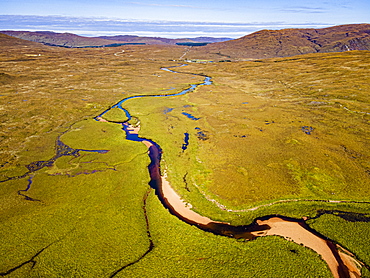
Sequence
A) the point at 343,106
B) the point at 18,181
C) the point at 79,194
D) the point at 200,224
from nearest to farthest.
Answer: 1. the point at 200,224
2. the point at 79,194
3. the point at 18,181
4. the point at 343,106

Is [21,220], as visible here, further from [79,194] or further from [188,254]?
[188,254]

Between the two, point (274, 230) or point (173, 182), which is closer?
point (274, 230)

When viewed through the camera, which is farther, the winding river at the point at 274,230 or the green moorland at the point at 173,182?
the green moorland at the point at 173,182

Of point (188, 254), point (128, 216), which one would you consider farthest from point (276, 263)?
point (128, 216)

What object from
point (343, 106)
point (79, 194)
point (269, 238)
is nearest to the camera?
point (269, 238)

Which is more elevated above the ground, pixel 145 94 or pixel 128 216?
pixel 145 94

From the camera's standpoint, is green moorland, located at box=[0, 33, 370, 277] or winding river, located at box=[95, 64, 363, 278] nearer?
winding river, located at box=[95, 64, 363, 278]

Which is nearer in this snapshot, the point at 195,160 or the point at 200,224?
the point at 200,224

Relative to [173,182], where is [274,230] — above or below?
below
